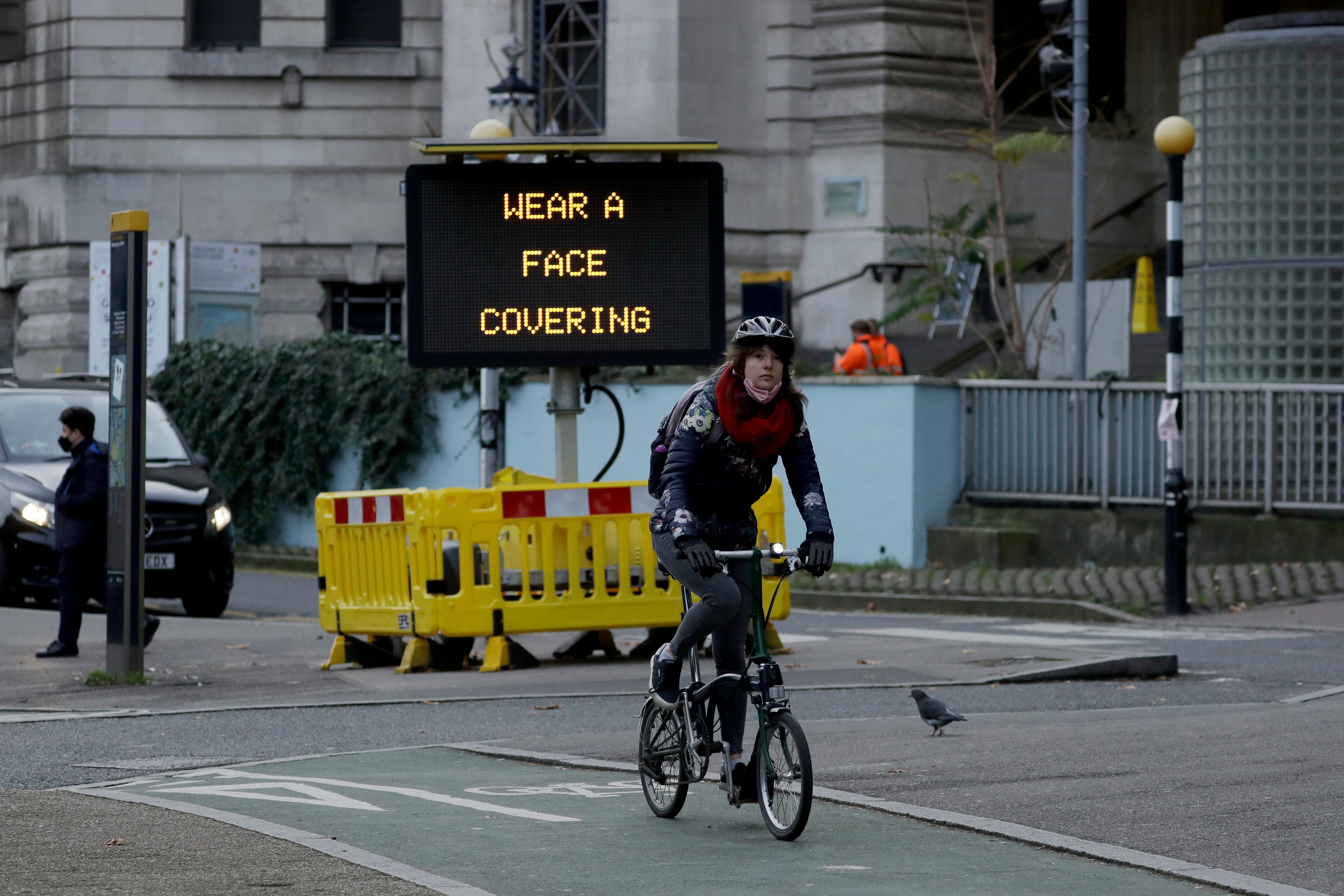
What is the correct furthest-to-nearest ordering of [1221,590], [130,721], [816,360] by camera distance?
[816,360], [1221,590], [130,721]

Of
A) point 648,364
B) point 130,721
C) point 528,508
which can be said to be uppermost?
point 648,364

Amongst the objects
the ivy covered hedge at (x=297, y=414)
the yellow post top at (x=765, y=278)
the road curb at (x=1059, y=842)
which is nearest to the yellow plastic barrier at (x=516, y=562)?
the road curb at (x=1059, y=842)

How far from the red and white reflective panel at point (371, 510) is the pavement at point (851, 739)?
38.4 inches

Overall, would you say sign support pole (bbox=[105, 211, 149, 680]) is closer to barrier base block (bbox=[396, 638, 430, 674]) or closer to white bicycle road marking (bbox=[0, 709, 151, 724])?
white bicycle road marking (bbox=[0, 709, 151, 724])

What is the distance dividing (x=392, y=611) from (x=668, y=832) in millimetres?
6485

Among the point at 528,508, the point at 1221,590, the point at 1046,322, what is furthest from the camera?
the point at 1046,322

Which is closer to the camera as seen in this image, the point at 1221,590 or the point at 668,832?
the point at 668,832

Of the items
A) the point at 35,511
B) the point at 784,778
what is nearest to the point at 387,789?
the point at 784,778

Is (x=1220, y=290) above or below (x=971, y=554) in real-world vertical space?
above

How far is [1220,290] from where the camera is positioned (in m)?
21.3

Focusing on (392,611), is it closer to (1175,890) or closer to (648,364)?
(648,364)

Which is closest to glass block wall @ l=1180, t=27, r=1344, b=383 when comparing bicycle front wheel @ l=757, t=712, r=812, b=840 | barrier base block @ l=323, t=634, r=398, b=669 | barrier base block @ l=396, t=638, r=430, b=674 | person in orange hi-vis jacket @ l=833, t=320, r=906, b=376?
person in orange hi-vis jacket @ l=833, t=320, r=906, b=376

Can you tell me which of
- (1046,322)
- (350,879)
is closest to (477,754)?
(350,879)

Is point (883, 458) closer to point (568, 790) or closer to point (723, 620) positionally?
point (568, 790)
